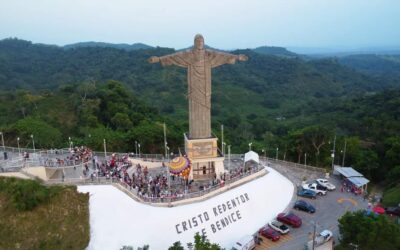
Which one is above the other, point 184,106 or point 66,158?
point 66,158

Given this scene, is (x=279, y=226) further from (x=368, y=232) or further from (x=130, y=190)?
(x=130, y=190)

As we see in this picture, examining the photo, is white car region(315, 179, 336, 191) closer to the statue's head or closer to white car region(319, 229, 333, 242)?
white car region(319, 229, 333, 242)

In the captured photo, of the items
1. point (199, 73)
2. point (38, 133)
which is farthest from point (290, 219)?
point (38, 133)

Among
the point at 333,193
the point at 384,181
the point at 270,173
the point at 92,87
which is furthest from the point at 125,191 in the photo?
the point at 92,87

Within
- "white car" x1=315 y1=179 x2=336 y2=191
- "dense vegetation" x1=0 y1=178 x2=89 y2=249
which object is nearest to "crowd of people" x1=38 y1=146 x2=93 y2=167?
"dense vegetation" x1=0 y1=178 x2=89 y2=249

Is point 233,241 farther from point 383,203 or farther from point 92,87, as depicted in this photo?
point 92,87

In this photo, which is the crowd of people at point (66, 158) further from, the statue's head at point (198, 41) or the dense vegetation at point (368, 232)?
the dense vegetation at point (368, 232)
